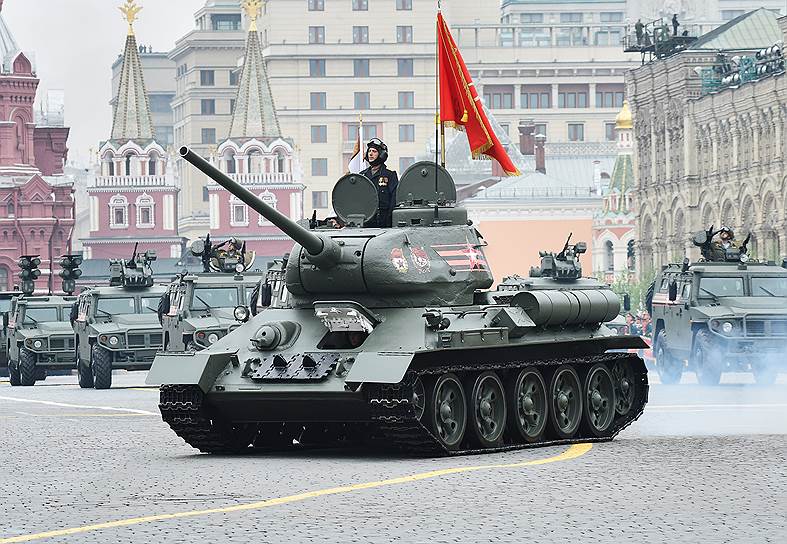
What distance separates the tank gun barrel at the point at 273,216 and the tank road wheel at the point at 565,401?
94.8 inches

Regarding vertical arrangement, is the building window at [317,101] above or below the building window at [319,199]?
above

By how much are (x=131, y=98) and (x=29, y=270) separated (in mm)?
105048

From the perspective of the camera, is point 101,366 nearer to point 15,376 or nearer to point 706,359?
point 15,376

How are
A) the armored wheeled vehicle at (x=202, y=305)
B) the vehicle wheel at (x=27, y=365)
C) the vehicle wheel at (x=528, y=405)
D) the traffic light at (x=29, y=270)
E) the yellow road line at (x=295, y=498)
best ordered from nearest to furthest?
1. the yellow road line at (x=295, y=498)
2. the vehicle wheel at (x=528, y=405)
3. the armored wheeled vehicle at (x=202, y=305)
4. the vehicle wheel at (x=27, y=365)
5. the traffic light at (x=29, y=270)

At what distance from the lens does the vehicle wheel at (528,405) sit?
19.7 metres

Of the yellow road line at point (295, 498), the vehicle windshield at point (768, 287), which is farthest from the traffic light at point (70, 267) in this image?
the yellow road line at point (295, 498)

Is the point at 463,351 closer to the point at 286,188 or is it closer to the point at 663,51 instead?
the point at 663,51

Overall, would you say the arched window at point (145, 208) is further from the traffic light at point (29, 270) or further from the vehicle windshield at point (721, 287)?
the vehicle windshield at point (721, 287)

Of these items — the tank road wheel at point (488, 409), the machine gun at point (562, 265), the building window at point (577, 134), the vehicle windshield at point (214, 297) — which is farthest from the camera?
the building window at point (577, 134)

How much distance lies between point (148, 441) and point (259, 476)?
5.10 metres

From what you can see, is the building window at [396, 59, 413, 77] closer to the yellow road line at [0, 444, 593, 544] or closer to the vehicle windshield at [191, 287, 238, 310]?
the vehicle windshield at [191, 287, 238, 310]

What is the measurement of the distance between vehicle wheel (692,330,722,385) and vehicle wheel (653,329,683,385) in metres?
1.75

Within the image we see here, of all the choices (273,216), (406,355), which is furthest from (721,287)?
(406,355)

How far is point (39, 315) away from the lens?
44.9 m
